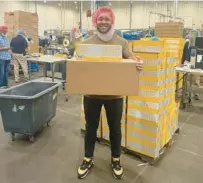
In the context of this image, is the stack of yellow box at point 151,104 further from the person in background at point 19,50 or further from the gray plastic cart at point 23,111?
the person in background at point 19,50

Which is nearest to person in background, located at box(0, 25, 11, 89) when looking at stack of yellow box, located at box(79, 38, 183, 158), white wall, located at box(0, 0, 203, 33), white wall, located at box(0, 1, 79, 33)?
stack of yellow box, located at box(79, 38, 183, 158)

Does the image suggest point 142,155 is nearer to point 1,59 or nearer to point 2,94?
point 2,94

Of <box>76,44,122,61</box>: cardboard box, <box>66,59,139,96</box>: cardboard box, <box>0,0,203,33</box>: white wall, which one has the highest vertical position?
<box>0,0,203,33</box>: white wall

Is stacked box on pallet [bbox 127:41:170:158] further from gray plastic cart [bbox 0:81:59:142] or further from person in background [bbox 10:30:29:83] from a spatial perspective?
person in background [bbox 10:30:29:83]

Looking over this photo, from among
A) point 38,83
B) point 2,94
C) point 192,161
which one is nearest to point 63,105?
point 38,83

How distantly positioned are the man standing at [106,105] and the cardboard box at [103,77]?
106mm

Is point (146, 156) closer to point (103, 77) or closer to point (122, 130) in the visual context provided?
point (122, 130)

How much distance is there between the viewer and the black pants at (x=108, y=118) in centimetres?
201

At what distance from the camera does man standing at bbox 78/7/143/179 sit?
1.92 meters

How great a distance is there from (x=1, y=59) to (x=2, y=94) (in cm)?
316

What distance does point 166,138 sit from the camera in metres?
2.64

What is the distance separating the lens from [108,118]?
210cm

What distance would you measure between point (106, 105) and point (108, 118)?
14 centimetres

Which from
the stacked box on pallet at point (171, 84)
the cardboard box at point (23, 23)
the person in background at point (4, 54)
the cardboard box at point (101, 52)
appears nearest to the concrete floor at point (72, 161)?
the stacked box on pallet at point (171, 84)
